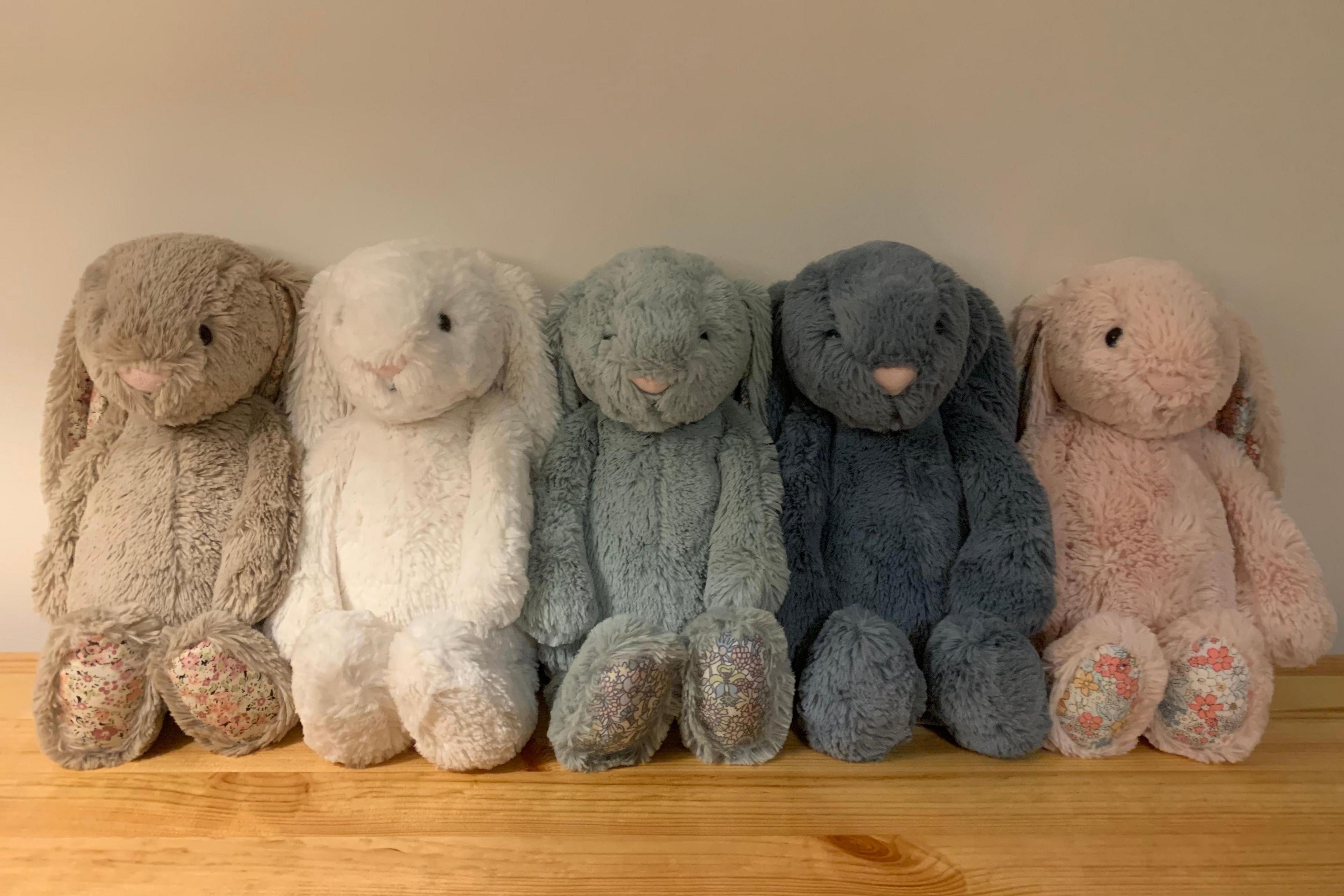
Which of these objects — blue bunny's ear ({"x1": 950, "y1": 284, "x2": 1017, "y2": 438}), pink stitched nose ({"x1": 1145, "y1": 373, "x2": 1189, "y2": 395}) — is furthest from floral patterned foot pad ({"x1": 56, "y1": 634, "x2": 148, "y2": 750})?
pink stitched nose ({"x1": 1145, "y1": 373, "x2": 1189, "y2": 395})

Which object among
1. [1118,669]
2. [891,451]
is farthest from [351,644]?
[1118,669]

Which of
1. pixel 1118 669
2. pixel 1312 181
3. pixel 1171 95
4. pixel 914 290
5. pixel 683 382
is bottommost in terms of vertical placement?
pixel 1118 669

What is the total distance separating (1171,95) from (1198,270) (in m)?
0.27

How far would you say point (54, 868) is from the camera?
2.99 ft

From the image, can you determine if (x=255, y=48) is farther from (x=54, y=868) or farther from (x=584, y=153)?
(x=54, y=868)

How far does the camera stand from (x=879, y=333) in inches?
43.3

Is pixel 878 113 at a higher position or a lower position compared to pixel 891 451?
higher

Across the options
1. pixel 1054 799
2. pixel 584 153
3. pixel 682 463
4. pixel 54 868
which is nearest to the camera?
pixel 54 868

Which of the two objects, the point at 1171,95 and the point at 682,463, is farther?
the point at 1171,95

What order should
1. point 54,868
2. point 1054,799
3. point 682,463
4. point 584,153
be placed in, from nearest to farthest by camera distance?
point 54,868
point 1054,799
point 682,463
point 584,153

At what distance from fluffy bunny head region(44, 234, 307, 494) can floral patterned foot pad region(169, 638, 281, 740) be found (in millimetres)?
313

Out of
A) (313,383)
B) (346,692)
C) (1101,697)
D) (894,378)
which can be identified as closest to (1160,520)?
(1101,697)

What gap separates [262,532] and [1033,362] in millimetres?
1097

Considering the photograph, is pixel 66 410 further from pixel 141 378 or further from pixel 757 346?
pixel 757 346
